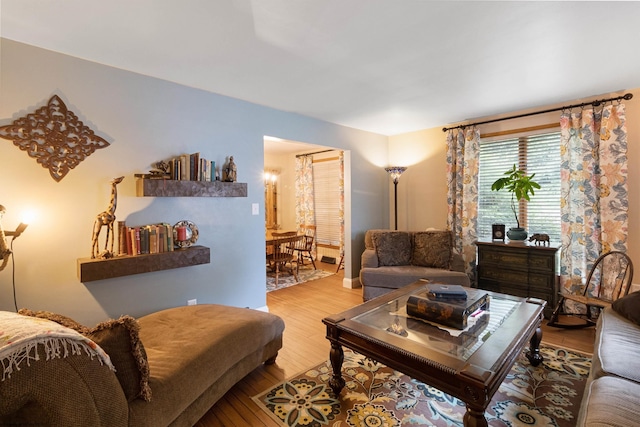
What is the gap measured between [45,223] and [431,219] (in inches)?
178

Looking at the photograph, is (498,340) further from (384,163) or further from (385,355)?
(384,163)

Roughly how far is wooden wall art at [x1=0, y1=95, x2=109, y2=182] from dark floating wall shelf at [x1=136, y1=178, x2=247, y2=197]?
0.46 metres

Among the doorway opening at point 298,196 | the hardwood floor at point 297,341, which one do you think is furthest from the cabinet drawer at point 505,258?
the doorway opening at point 298,196

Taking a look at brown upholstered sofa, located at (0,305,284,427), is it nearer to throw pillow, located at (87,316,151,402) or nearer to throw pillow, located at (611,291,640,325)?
throw pillow, located at (87,316,151,402)

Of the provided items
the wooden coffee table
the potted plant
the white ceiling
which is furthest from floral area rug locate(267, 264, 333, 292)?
the potted plant

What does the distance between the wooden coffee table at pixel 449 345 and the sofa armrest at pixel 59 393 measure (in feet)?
4.17

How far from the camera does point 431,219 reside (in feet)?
15.2

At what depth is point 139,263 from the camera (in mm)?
2414

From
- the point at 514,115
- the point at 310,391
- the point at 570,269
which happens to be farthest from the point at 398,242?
the point at 310,391

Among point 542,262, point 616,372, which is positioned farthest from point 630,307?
point 542,262

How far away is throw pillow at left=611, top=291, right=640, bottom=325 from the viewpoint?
2.06 m

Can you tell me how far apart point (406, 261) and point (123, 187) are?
133 inches

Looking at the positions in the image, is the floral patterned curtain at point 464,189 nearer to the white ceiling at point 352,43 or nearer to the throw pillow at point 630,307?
the white ceiling at point 352,43

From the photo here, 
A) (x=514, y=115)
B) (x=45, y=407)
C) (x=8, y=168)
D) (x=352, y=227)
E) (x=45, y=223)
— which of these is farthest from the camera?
(x=352, y=227)
